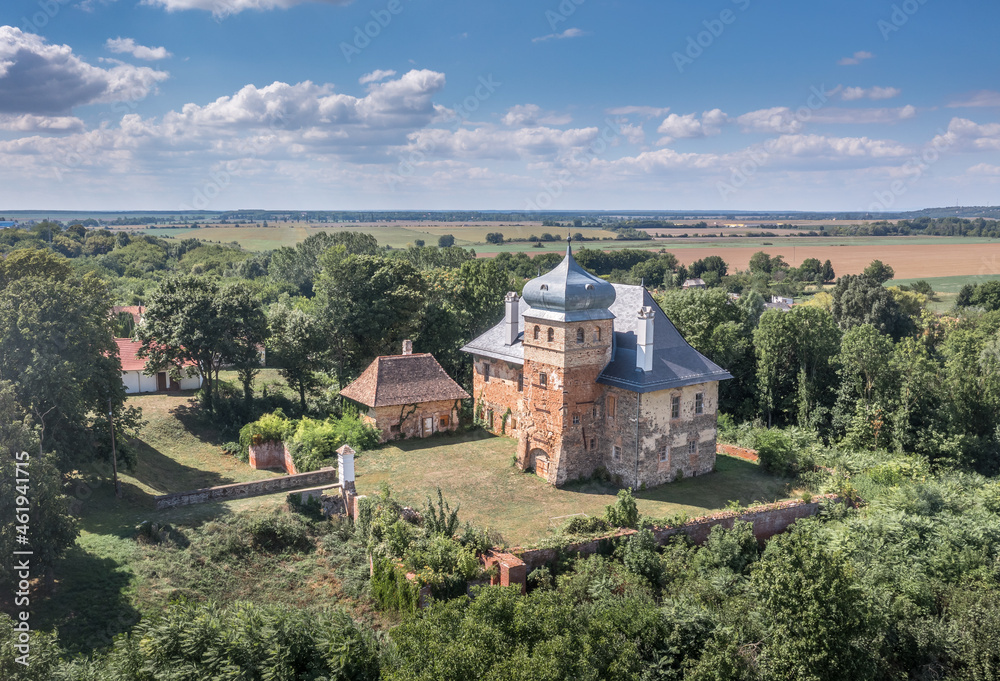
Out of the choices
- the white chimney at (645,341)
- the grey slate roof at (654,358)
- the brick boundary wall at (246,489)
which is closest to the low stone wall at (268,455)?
the brick boundary wall at (246,489)

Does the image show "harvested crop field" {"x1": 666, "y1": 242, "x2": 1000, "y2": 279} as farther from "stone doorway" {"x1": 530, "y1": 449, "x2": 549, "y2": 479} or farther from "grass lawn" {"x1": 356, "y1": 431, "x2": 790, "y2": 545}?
"stone doorway" {"x1": 530, "y1": 449, "x2": 549, "y2": 479}

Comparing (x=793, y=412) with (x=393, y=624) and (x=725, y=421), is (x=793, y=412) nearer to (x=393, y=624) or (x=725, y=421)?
(x=725, y=421)

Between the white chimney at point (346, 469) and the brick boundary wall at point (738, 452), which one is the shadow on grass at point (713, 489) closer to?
the brick boundary wall at point (738, 452)

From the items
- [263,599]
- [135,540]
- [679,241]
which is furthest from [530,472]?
[679,241]

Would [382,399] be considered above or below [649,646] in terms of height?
above

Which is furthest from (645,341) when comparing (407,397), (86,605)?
(86,605)

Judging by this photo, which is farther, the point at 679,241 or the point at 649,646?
the point at 679,241
